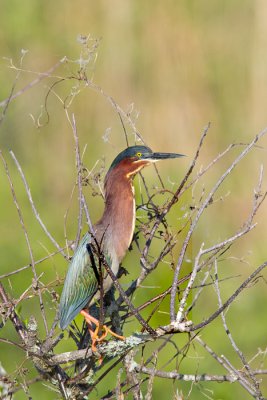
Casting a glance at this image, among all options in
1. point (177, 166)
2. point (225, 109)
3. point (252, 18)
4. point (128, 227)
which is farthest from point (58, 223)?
point (128, 227)

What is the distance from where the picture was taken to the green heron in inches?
92.3

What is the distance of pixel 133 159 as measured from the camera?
252 cm

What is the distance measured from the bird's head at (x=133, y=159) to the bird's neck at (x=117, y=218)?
0.05 feet

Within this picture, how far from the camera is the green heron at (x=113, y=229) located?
7.69 ft

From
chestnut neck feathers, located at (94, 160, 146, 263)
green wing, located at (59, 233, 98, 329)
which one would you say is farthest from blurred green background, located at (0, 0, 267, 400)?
green wing, located at (59, 233, 98, 329)

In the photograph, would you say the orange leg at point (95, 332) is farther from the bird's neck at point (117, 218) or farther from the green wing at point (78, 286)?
the bird's neck at point (117, 218)

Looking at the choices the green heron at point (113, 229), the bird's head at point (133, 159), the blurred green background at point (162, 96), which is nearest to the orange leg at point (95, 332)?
the green heron at point (113, 229)

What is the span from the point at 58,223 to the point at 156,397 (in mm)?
1510

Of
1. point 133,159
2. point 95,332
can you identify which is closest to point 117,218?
point 133,159

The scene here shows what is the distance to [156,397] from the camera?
3.93m

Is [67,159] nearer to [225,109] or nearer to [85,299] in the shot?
[225,109]

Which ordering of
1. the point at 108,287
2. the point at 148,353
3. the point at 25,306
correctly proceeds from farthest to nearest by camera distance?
the point at 25,306
the point at 148,353
the point at 108,287

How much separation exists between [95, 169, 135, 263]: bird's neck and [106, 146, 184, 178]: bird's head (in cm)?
1

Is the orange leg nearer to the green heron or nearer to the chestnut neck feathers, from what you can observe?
the green heron
